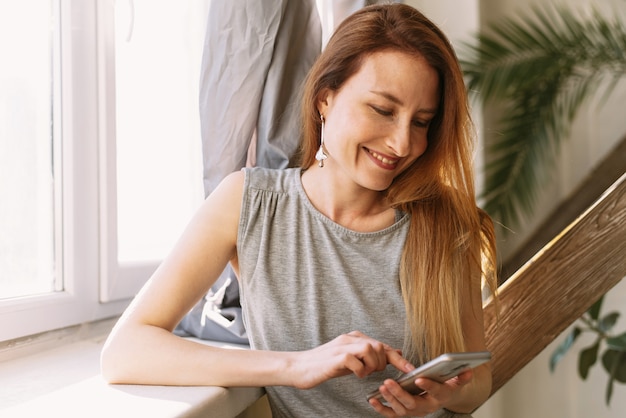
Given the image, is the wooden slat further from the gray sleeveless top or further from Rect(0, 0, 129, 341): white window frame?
Rect(0, 0, 129, 341): white window frame

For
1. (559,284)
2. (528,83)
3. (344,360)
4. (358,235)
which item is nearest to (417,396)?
(344,360)

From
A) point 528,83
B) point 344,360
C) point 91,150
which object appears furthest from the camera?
point 528,83

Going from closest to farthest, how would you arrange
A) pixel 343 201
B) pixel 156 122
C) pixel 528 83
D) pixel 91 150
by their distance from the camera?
pixel 343 201 → pixel 91 150 → pixel 156 122 → pixel 528 83

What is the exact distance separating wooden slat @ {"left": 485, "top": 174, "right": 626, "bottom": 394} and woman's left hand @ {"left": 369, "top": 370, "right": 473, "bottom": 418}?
678 millimetres

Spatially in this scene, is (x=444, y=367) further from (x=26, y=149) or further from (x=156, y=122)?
(x=156, y=122)

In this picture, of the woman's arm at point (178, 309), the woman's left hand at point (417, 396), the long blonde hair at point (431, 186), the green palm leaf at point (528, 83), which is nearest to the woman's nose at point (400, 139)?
the long blonde hair at point (431, 186)

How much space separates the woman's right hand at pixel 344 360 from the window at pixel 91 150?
552 mm

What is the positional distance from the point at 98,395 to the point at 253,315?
39cm

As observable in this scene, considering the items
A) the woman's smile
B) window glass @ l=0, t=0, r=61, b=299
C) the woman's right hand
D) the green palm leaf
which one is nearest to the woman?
the woman's smile

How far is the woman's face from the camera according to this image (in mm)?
1361

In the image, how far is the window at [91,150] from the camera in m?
1.39

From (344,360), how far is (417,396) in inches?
7.6

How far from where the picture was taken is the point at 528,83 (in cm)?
219

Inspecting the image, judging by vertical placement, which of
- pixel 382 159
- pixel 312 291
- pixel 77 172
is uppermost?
pixel 382 159
